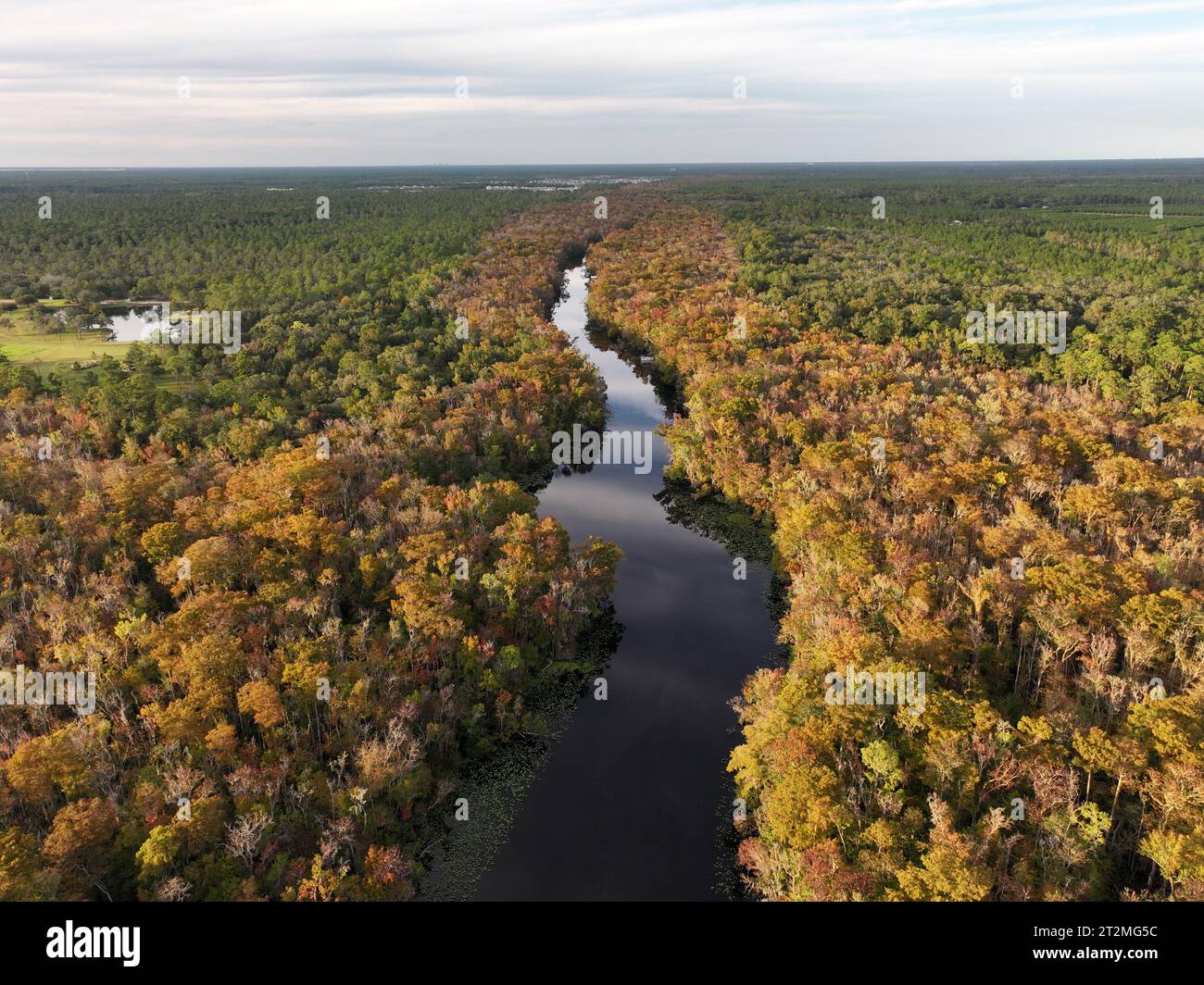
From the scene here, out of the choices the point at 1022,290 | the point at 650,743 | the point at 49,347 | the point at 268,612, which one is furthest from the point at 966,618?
the point at 49,347

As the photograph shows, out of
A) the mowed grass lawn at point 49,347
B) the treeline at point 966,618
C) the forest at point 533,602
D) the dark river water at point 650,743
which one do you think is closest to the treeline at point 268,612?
the forest at point 533,602

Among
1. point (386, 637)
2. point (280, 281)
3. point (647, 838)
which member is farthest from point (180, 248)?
point (647, 838)

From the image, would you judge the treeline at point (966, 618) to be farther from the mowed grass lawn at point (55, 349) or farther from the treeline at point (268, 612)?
the mowed grass lawn at point (55, 349)

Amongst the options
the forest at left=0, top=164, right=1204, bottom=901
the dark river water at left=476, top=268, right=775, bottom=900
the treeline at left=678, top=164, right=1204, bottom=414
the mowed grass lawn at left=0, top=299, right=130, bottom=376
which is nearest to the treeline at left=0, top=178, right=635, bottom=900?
the forest at left=0, top=164, right=1204, bottom=901

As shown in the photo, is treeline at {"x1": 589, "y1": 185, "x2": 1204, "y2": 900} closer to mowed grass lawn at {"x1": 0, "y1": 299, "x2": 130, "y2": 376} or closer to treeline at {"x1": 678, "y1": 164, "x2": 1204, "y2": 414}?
treeline at {"x1": 678, "y1": 164, "x2": 1204, "y2": 414}

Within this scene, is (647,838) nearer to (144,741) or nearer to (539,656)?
(539,656)

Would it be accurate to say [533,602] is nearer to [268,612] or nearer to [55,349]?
[268,612]

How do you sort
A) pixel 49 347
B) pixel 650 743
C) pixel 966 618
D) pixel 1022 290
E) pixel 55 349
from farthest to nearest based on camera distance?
pixel 1022 290 → pixel 49 347 → pixel 55 349 → pixel 650 743 → pixel 966 618
